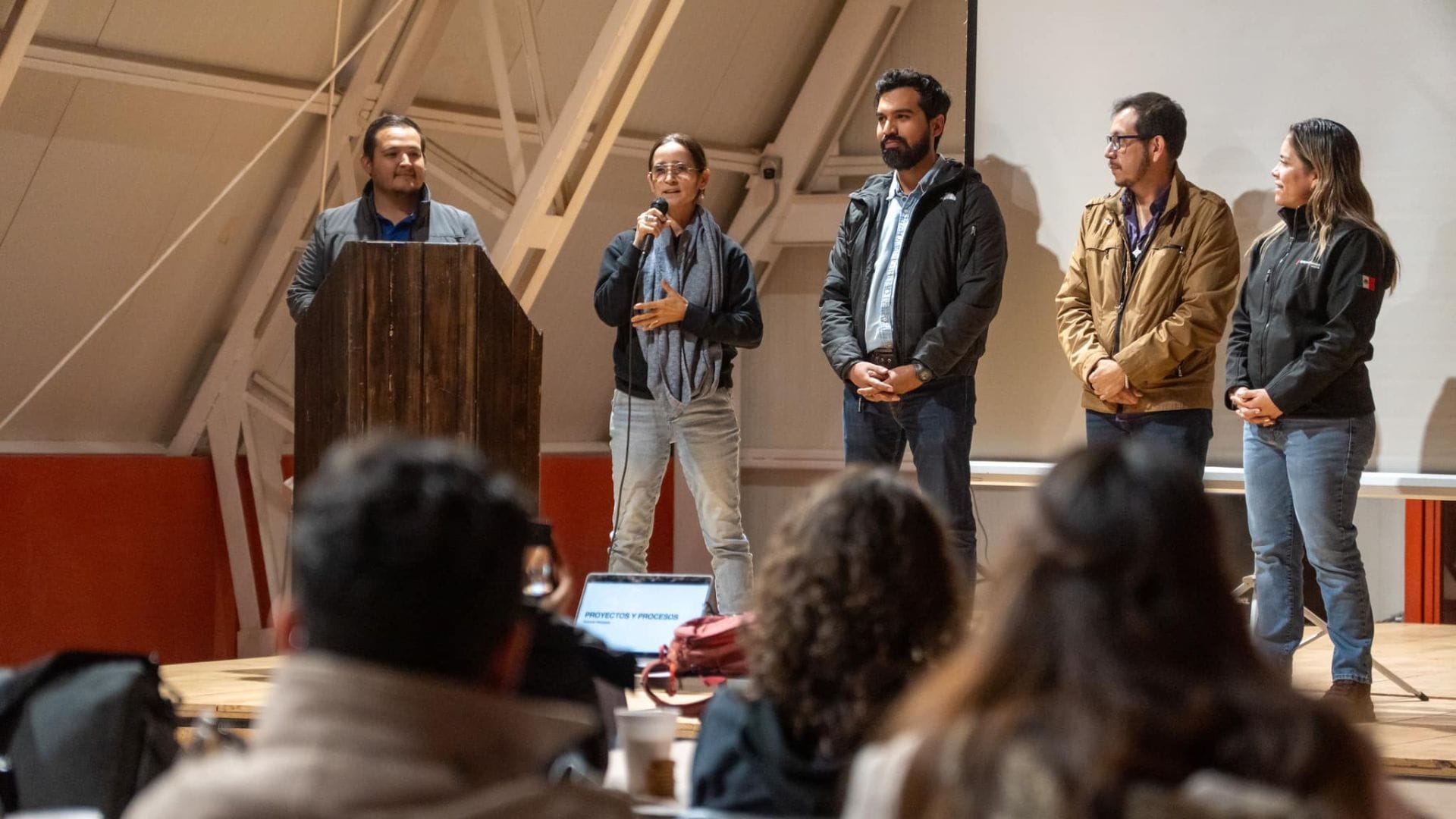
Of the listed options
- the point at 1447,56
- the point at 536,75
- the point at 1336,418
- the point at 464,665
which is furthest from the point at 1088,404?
the point at 464,665

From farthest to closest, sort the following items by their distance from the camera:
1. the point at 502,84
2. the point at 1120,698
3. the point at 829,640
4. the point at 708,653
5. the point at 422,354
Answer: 1. the point at 502,84
2. the point at 422,354
3. the point at 708,653
4. the point at 829,640
5. the point at 1120,698

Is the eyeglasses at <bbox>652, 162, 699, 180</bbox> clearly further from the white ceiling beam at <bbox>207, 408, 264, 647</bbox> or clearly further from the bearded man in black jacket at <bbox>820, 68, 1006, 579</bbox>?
the white ceiling beam at <bbox>207, 408, 264, 647</bbox>

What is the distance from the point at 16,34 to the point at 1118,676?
474cm

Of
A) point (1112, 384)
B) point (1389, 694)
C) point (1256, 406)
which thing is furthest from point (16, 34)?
point (1389, 694)

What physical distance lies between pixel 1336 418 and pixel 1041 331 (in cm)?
116

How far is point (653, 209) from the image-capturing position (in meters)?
4.54

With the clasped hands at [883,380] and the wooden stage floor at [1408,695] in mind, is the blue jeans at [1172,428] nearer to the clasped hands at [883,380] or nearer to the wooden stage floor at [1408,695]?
the clasped hands at [883,380]

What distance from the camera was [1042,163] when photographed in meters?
4.88

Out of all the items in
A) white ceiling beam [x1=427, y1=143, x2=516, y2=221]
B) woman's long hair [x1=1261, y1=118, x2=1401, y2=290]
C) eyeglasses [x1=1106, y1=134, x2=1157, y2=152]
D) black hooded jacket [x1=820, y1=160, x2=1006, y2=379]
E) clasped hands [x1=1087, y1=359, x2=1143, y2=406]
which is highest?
white ceiling beam [x1=427, y1=143, x2=516, y2=221]

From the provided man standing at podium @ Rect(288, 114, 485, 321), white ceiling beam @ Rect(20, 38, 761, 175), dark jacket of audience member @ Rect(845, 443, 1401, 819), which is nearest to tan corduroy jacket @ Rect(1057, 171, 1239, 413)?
man standing at podium @ Rect(288, 114, 485, 321)

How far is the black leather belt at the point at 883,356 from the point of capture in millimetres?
4285

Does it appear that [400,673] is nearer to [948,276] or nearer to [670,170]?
[948,276]

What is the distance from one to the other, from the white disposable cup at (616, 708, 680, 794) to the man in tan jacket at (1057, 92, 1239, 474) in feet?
8.07

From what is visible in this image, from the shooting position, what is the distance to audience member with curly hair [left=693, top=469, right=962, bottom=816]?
1.61m
